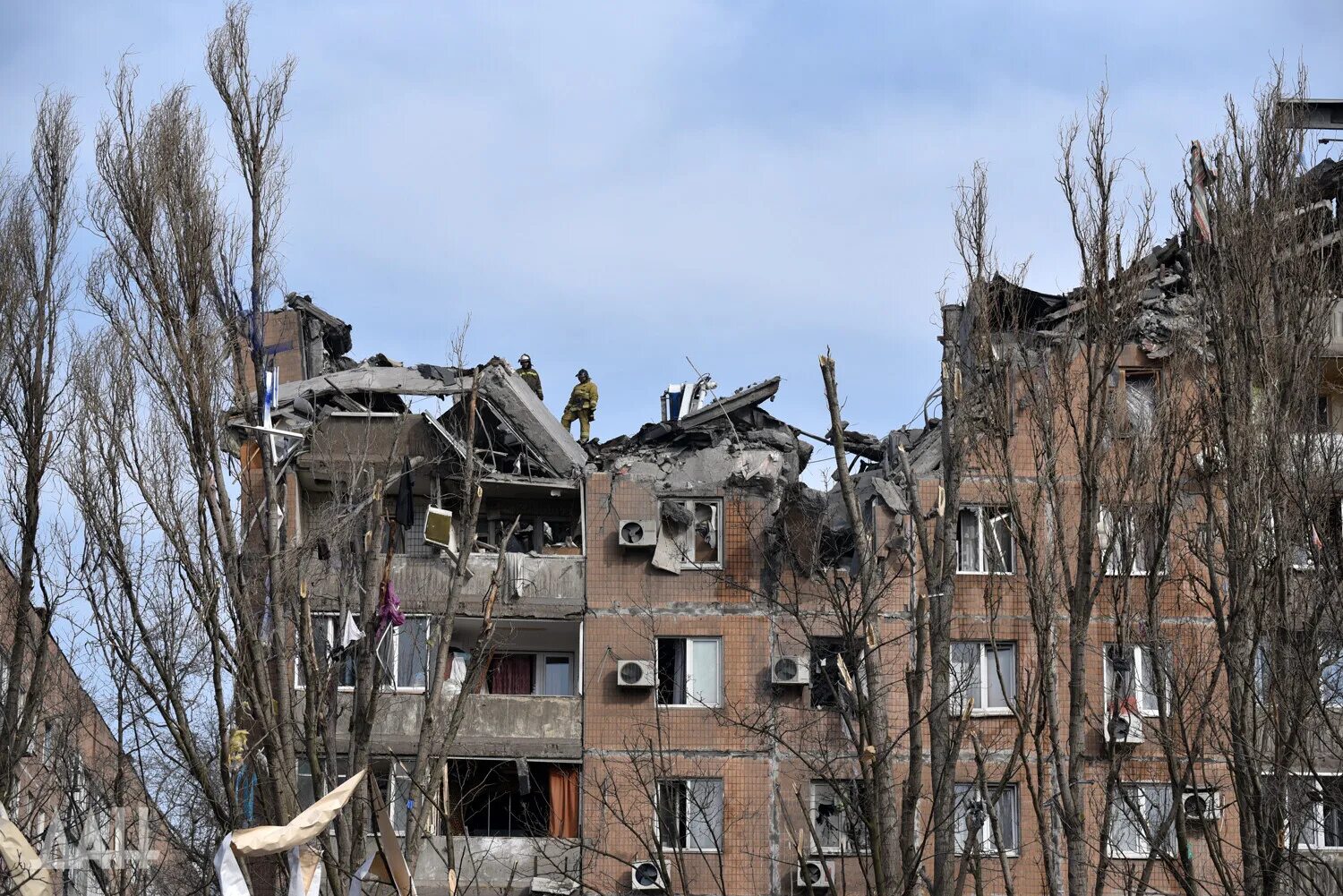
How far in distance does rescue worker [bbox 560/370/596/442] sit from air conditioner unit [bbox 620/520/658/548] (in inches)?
134

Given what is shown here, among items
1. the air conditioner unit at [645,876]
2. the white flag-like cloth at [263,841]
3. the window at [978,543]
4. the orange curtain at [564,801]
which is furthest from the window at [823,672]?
the white flag-like cloth at [263,841]

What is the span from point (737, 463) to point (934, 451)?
9.22 feet

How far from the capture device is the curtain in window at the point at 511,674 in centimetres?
2684

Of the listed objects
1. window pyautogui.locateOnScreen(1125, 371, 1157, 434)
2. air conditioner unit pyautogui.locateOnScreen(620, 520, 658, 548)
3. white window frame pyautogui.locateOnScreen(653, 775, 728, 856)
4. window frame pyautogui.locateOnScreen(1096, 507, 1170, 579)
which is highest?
window pyautogui.locateOnScreen(1125, 371, 1157, 434)

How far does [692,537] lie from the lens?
26188 mm

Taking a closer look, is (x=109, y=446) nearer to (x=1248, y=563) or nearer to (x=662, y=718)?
(x=662, y=718)

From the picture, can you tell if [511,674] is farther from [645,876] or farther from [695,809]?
[645,876]

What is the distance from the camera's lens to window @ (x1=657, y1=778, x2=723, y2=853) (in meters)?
24.4

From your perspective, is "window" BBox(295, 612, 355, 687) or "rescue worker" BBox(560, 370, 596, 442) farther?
"rescue worker" BBox(560, 370, 596, 442)

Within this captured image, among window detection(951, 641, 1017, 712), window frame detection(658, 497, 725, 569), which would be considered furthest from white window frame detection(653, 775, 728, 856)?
window detection(951, 641, 1017, 712)

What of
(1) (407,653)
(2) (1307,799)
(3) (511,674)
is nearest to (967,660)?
(3) (511,674)

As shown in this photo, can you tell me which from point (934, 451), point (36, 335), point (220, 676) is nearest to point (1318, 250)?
point (934, 451)

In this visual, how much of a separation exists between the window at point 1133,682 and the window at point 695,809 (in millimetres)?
5272

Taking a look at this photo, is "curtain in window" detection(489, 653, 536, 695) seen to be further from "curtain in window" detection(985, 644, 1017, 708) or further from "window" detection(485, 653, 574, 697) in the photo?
"curtain in window" detection(985, 644, 1017, 708)
